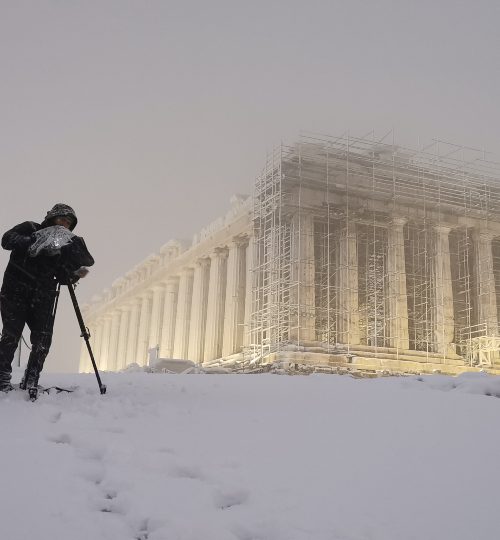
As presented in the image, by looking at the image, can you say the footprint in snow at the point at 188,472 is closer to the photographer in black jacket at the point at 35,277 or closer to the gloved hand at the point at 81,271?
the photographer in black jacket at the point at 35,277

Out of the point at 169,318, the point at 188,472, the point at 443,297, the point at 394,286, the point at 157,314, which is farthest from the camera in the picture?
the point at 157,314

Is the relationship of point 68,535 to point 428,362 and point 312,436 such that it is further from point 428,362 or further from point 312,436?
point 428,362

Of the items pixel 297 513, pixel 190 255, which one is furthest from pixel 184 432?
pixel 190 255

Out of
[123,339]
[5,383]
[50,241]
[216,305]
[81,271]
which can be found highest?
[123,339]

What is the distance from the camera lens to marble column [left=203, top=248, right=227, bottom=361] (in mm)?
42969

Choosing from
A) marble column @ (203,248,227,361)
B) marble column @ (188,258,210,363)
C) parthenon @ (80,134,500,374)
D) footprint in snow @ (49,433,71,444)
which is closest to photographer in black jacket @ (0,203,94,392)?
footprint in snow @ (49,433,71,444)

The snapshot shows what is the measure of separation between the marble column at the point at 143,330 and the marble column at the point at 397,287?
27.2 meters

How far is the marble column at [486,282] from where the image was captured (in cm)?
3803

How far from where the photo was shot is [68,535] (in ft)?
12.1

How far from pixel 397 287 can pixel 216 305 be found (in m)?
12.9

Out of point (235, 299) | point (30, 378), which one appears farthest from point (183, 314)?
point (30, 378)

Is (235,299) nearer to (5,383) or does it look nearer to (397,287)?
(397,287)

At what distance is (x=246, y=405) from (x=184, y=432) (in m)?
1.23

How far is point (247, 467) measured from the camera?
16.1ft
